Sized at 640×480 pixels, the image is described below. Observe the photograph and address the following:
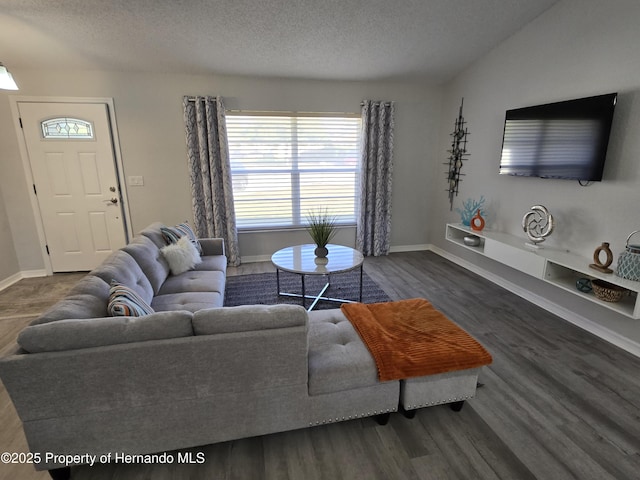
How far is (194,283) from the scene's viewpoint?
9.00ft

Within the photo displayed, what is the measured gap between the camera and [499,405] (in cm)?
200

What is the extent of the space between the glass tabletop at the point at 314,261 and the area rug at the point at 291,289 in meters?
0.48

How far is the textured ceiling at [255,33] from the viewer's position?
2869 millimetres

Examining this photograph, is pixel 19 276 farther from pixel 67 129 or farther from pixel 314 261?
pixel 314 261

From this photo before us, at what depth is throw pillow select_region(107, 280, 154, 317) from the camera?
165 cm

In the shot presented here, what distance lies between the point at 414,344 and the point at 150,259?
2087 millimetres

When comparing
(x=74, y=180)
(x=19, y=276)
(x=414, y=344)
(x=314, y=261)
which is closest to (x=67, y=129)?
(x=74, y=180)

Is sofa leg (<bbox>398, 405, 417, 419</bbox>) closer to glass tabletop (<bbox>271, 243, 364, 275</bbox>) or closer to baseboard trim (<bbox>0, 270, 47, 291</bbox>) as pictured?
glass tabletop (<bbox>271, 243, 364, 275</bbox>)

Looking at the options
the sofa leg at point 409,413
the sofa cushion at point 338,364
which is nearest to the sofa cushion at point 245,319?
the sofa cushion at point 338,364

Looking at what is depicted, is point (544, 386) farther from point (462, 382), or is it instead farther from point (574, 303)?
point (574, 303)

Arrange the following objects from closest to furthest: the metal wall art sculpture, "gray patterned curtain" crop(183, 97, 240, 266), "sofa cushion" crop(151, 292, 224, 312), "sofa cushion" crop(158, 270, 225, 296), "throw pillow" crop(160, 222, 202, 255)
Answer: "sofa cushion" crop(151, 292, 224, 312)
"sofa cushion" crop(158, 270, 225, 296)
"throw pillow" crop(160, 222, 202, 255)
"gray patterned curtain" crop(183, 97, 240, 266)
the metal wall art sculpture

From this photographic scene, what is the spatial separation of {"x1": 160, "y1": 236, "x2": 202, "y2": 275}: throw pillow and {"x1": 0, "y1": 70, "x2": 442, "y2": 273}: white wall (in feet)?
4.89

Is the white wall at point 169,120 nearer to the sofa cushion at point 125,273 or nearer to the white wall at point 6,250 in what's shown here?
the white wall at point 6,250

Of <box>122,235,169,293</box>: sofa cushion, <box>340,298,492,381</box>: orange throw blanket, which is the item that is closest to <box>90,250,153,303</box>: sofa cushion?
<box>122,235,169,293</box>: sofa cushion
